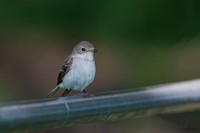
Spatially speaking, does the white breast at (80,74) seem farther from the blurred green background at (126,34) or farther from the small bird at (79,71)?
the blurred green background at (126,34)

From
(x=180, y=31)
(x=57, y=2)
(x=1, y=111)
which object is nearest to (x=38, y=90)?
(x=57, y=2)

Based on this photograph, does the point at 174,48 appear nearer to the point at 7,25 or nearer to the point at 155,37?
the point at 155,37

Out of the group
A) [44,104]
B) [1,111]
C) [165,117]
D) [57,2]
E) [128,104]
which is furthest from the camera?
[165,117]

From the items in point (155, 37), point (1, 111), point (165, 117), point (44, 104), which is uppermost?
point (155, 37)

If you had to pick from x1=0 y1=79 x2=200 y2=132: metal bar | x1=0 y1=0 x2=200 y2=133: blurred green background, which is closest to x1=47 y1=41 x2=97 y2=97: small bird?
x1=0 y1=79 x2=200 y2=132: metal bar

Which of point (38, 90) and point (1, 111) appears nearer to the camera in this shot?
point (1, 111)

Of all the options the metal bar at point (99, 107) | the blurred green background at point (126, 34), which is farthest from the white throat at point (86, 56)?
the blurred green background at point (126, 34)

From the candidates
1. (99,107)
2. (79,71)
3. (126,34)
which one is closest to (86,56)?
(79,71)
